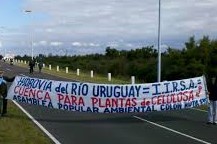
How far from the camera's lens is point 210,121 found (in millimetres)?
18625

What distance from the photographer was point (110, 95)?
19094 millimetres

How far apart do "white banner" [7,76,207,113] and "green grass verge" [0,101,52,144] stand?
1036 mm

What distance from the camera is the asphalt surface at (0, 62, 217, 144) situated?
47.5ft

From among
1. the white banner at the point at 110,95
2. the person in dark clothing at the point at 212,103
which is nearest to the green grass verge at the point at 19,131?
the white banner at the point at 110,95

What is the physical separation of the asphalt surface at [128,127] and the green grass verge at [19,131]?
44 cm

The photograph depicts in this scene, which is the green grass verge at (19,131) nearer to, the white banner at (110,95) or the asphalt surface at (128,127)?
the asphalt surface at (128,127)

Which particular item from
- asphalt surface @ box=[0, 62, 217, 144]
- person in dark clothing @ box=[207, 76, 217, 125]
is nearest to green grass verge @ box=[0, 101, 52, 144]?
asphalt surface @ box=[0, 62, 217, 144]

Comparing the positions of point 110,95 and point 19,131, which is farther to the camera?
point 110,95

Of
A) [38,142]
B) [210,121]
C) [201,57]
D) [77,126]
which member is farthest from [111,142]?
[201,57]

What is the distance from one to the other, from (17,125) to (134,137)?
4276 mm

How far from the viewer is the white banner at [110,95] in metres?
19.1

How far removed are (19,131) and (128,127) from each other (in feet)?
11.5

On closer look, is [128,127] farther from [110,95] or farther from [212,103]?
[212,103]

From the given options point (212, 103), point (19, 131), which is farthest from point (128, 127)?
point (19, 131)
